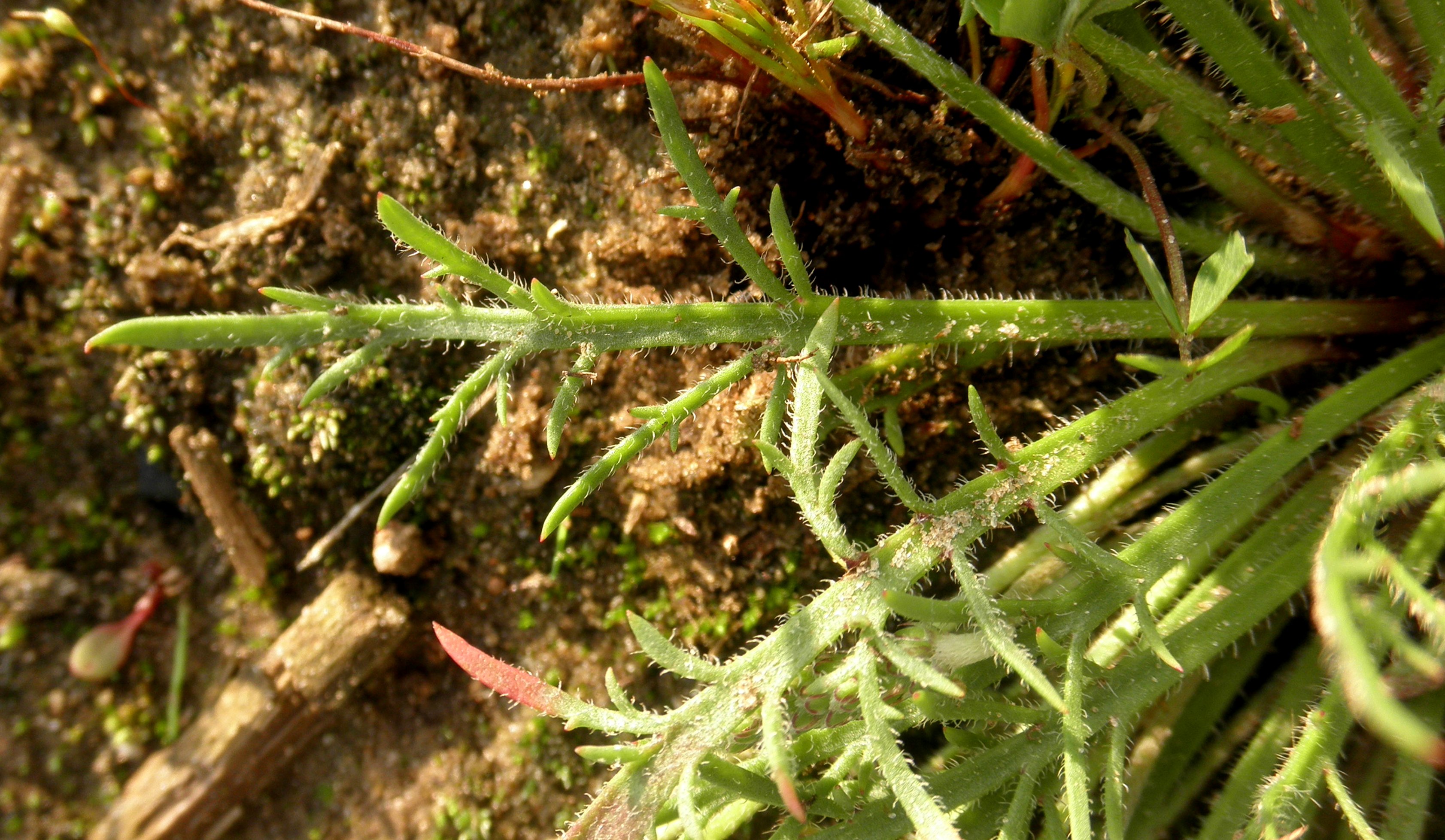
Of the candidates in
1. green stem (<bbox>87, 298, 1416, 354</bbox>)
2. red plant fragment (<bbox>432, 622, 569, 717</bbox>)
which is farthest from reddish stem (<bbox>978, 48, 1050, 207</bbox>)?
red plant fragment (<bbox>432, 622, 569, 717</bbox>)

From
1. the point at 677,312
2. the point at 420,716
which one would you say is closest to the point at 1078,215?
the point at 677,312

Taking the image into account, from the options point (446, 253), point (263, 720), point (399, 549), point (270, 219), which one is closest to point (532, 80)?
point (446, 253)

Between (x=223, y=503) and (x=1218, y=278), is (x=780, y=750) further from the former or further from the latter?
(x=223, y=503)

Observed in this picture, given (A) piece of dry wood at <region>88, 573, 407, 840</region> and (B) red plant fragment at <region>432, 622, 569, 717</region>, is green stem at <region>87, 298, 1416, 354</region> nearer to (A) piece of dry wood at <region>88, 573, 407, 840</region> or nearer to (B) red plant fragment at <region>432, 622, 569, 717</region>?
(B) red plant fragment at <region>432, 622, 569, 717</region>

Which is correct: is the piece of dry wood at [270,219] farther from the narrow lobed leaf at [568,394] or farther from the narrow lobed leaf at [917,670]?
the narrow lobed leaf at [917,670]

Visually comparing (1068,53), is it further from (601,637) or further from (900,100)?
(601,637)
